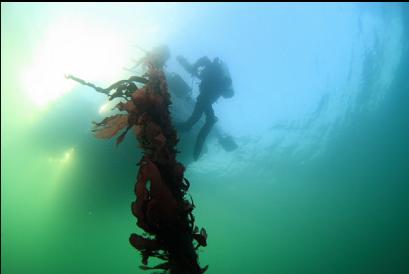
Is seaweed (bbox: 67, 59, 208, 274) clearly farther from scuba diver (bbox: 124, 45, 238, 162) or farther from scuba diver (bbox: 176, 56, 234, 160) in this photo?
scuba diver (bbox: 176, 56, 234, 160)

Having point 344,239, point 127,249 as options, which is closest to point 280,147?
point 127,249

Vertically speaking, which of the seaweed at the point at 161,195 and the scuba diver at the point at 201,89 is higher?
the scuba diver at the point at 201,89

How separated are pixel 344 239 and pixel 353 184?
78.7 feet

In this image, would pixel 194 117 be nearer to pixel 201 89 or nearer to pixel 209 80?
pixel 201 89

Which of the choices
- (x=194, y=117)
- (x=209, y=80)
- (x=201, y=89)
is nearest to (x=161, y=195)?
(x=209, y=80)

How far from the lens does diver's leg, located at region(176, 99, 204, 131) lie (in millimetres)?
11651

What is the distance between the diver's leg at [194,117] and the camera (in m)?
11.7

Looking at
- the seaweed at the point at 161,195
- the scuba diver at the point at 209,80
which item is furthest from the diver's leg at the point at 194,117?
the seaweed at the point at 161,195

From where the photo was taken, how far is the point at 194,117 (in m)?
12.1

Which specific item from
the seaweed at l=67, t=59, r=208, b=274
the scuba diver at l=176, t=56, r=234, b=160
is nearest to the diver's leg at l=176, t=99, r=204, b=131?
the scuba diver at l=176, t=56, r=234, b=160

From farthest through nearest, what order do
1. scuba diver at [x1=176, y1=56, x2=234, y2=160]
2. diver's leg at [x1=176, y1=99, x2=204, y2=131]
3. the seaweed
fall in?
diver's leg at [x1=176, y1=99, x2=204, y2=131] < scuba diver at [x1=176, y1=56, x2=234, y2=160] < the seaweed

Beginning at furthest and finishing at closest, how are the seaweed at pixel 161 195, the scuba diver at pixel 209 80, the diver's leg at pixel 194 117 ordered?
1. the diver's leg at pixel 194 117
2. the scuba diver at pixel 209 80
3. the seaweed at pixel 161 195

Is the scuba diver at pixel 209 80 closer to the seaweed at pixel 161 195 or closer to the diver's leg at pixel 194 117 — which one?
the diver's leg at pixel 194 117

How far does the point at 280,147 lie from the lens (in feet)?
95.6
